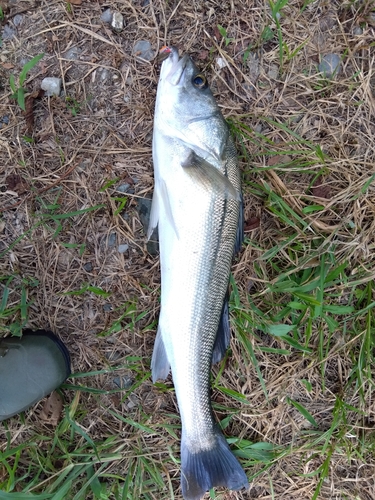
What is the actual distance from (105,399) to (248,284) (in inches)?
47.7

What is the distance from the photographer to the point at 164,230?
2.38 m

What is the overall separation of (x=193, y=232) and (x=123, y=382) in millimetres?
1176

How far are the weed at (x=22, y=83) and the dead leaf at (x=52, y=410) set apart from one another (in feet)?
6.15

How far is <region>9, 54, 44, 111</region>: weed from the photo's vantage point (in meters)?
2.56

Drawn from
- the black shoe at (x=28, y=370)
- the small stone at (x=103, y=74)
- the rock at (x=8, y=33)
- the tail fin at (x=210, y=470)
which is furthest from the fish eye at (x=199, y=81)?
the tail fin at (x=210, y=470)

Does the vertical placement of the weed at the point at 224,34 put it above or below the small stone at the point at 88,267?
above

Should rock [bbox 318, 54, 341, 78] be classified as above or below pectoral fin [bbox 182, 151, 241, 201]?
above

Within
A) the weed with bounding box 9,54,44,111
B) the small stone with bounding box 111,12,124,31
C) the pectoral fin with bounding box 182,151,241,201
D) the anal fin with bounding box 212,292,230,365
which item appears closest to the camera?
the pectoral fin with bounding box 182,151,241,201

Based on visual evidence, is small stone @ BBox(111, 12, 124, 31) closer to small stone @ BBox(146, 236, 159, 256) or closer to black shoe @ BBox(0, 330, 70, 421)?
small stone @ BBox(146, 236, 159, 256)

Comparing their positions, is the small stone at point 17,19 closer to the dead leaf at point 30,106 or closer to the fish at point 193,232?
the dead leaf at point 30,106

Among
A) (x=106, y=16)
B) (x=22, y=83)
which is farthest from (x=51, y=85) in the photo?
(x=106, y=16)

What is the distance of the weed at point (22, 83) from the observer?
256 cm

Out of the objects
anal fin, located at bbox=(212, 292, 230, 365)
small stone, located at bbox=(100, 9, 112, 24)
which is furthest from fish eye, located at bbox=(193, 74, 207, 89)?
anal fin, located at bbox=(212, 292, 230, 365)

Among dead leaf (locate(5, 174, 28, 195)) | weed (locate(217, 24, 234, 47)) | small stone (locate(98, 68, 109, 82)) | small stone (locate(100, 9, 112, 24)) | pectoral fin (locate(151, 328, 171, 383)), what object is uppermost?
small stone (locate(100, 9, 112, 24))
